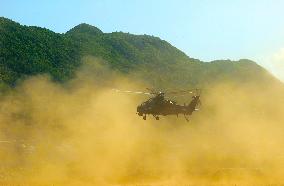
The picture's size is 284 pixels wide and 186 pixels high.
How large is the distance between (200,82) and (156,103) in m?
111

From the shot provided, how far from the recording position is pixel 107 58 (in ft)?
474

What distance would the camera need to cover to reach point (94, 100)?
112 m

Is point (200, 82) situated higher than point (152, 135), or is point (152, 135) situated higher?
point (200, 82)

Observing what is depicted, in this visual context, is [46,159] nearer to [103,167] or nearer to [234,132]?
[103,167]

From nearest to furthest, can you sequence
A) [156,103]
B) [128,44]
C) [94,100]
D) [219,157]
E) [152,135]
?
[156,103]
[219,157]
[152,135]
[94,100]
[128,44]

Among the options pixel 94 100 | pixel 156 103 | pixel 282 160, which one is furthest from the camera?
pixel 94 100

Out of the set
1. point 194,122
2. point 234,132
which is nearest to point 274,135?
point 234,132

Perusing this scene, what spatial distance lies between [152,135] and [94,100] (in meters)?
18.6

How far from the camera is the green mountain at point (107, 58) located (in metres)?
118

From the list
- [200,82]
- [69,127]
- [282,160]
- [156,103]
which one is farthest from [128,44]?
[156,103]

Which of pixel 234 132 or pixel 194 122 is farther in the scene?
pixel 194 122

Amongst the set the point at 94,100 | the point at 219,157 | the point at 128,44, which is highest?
the point at 128,44

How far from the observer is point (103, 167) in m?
68.8

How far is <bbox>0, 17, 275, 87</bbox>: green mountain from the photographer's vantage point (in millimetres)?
118125
